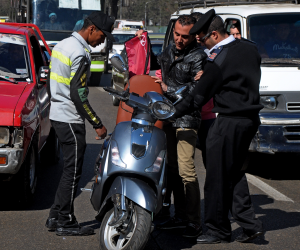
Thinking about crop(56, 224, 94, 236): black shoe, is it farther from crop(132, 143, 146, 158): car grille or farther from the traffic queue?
crop(132, 143, 146, 158): car grille

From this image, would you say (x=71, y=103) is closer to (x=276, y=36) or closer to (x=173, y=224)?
(x=173, y=224)

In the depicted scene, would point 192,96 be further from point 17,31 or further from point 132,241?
point 17,31

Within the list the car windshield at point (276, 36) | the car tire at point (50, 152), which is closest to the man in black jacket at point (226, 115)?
the car windshield at point (276, 36)

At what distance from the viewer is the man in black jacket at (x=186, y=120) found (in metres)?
4.57

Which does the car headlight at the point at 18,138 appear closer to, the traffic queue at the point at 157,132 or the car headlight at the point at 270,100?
the traffic queue at the point at 157,132

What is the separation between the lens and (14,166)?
16.1 ft

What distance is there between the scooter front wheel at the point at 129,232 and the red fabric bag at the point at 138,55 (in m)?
1.66

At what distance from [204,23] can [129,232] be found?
1.76 m

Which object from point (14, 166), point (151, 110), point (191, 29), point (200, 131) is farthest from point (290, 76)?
point (14, 166)

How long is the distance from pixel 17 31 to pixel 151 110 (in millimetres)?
3279

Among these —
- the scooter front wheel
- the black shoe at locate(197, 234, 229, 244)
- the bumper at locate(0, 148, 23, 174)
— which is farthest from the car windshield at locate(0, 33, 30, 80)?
the black shoe at locate(197, 234, 229, 244)

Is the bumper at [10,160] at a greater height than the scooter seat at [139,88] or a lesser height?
lesser

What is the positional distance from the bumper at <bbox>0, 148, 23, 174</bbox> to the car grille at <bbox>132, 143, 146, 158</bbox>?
1.42 m

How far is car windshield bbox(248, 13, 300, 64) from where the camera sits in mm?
7238
